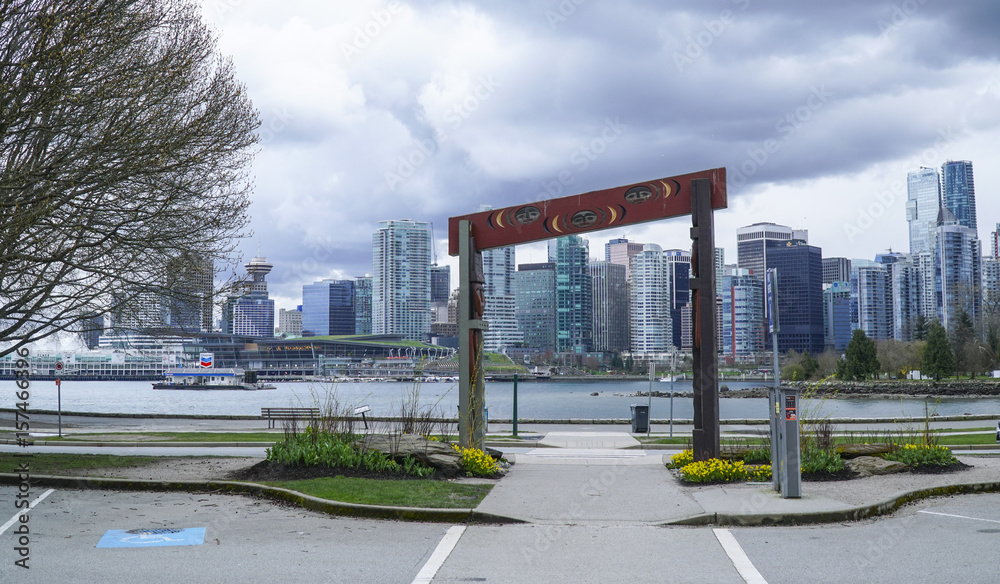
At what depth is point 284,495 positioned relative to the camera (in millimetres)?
12312

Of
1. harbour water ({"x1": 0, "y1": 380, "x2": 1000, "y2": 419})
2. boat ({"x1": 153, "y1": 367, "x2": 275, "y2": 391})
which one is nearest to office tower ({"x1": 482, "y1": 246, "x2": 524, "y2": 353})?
boat ({"x1": 153, "y1": 367, "x2": 275, "y2": 391})

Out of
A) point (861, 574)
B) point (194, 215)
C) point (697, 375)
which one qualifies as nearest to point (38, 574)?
point (861, 574)

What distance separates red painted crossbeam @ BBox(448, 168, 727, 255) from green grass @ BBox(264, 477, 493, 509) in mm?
6011

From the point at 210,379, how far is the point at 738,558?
161394 mm

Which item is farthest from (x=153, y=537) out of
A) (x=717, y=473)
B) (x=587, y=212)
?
(x=587, y=212)

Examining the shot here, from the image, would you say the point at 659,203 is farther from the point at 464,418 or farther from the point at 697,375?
the point at 464,418

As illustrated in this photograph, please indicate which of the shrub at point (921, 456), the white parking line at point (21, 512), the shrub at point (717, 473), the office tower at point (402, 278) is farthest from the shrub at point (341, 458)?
the office tower at point (402, 278)

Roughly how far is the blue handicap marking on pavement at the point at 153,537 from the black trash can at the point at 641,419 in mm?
20109

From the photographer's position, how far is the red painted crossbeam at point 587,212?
623 inches

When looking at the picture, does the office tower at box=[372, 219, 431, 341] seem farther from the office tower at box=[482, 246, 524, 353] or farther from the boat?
the boat

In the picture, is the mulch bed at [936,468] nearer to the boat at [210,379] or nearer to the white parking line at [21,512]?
the white parking line at [21,512]

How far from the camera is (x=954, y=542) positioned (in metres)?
9.04

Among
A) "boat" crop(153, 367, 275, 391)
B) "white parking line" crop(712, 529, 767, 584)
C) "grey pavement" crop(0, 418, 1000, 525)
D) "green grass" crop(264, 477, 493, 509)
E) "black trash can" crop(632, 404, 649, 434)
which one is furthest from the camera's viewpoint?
"boat" crop(153, 367, 275, 391)

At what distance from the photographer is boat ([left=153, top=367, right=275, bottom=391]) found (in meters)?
148
